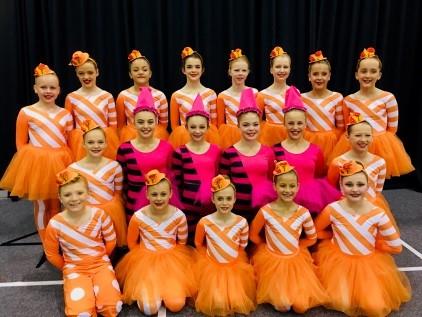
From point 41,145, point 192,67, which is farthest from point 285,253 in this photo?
point 41,145

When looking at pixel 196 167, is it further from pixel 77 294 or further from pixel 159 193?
pixel 77 294

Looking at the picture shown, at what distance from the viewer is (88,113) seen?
2750 mm

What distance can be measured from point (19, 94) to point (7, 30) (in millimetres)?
571

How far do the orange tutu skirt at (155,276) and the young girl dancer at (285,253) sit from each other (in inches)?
15.6

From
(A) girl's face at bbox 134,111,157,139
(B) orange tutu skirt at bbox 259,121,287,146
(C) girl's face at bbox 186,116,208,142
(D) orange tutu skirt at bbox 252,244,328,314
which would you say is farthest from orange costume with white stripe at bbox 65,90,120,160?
(D) orange tutu skirt at bbox 252,244,328,314

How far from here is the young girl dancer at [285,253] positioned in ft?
7.22

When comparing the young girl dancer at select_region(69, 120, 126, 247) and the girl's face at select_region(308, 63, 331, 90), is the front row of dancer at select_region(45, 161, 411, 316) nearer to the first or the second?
the young girl dancer at select_region(69, 120, 126, 247)

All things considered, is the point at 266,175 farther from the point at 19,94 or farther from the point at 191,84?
the point at 19,94

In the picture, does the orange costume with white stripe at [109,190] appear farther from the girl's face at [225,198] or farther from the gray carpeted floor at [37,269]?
the girl's face at [225,198]

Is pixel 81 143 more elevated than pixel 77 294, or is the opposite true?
pixel 81 143

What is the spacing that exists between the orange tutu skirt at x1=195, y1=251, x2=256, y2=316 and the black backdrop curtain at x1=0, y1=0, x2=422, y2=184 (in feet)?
6.74

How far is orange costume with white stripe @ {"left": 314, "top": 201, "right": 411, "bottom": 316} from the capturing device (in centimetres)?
218

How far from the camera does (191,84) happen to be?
9.68 feet

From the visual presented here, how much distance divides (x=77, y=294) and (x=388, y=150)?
2058mm
